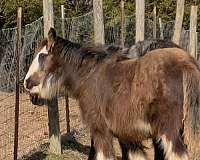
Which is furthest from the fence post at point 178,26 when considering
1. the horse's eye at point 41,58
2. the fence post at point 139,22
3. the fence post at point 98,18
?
the horse's eye at point 41,58

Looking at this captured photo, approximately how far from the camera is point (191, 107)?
19.9ft

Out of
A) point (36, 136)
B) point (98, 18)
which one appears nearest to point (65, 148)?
point (36, 136)

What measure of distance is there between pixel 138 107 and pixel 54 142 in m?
2.42

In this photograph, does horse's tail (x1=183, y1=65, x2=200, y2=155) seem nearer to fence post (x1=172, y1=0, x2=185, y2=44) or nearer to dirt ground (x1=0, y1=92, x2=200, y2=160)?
dirt ground (x1=0, y1=92, x2=200, y2=160)

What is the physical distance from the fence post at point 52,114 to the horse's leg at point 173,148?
2.49m

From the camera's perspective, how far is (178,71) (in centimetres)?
602

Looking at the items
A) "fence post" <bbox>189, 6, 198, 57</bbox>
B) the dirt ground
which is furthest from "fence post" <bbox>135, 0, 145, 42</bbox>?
"fence post" <bbox>189, 6, 198, 57</bbox>

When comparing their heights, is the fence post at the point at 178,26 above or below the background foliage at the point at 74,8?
below

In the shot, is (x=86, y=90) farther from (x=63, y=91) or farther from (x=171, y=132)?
(x=171, y=132)

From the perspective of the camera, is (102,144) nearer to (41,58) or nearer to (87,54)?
(87,54)

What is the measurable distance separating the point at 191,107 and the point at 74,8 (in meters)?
15.9

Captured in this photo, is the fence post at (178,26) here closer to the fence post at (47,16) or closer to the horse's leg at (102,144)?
the fence post at (47,16)

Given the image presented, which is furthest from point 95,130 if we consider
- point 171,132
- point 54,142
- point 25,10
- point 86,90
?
point 25,10

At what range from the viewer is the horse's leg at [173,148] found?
19.5 feet
